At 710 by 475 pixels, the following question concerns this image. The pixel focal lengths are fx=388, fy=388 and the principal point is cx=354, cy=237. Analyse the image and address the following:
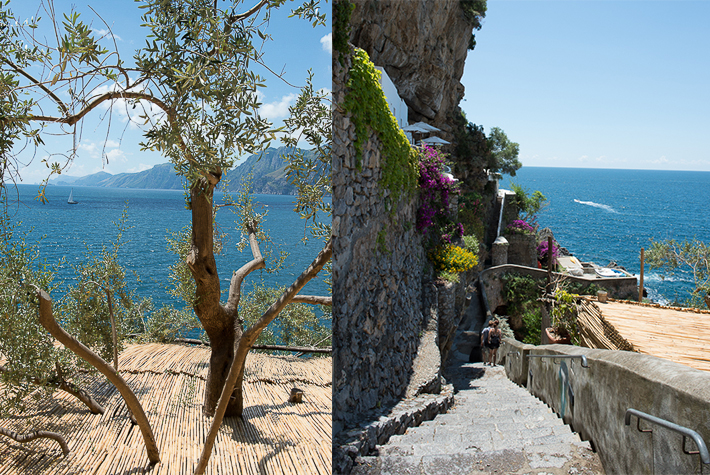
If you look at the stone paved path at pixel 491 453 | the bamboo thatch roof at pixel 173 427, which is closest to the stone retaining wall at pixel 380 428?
the stone paved path at pixel 491 453

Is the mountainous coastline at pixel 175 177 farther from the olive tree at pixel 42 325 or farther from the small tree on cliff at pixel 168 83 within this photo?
the olive tree at pixel 42 325

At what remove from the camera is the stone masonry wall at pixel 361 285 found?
86.7 inches

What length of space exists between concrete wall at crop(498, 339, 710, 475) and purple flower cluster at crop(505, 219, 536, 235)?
42.7 feet

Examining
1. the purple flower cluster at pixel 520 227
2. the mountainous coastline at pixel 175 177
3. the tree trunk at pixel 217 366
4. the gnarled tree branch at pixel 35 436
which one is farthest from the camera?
the purple flower cluster at pixel 520 227

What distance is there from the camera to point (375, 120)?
2840mm

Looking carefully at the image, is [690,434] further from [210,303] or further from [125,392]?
[210,303]

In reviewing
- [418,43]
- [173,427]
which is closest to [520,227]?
[418,43]

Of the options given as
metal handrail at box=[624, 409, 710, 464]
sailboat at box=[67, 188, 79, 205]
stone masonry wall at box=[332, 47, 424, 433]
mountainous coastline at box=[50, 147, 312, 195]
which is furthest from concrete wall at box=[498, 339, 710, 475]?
sailboat at box=[67, 188, 79, 205]

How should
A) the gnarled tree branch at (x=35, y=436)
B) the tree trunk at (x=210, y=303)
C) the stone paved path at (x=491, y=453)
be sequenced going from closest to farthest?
the stone paved path at (x=491, y=453) → the gnarled tree branch at (x=35, y=436) → the tree trunk at (x=210, y=303)

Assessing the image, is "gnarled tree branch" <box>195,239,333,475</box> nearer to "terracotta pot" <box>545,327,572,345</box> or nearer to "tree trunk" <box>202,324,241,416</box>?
"tree trunk" <box>202,324,241,416</box>

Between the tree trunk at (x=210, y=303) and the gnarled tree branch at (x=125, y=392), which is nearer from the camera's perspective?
the gnarled tree branch at (x=125, y=392)

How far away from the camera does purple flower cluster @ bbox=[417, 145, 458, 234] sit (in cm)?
584

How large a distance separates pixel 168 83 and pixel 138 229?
72.3 inches

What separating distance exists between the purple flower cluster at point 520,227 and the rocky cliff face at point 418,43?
5697 mm
